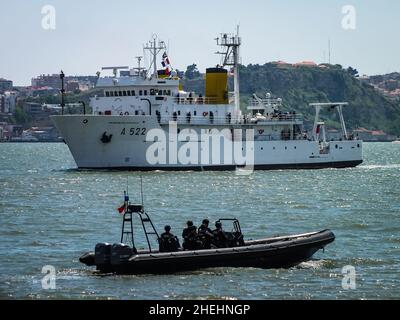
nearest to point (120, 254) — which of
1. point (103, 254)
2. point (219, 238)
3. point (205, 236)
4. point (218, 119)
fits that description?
point (103, 254)

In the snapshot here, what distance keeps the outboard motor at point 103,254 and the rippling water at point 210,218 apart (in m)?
0.41

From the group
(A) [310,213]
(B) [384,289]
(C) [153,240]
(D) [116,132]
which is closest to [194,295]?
(B) [384,289]

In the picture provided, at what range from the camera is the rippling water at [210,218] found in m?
26.8

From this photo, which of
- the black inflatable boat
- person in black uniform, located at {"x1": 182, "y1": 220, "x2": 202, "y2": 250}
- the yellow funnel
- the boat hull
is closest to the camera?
the black inflatable boat

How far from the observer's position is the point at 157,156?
67625 millimetres

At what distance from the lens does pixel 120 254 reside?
90.4ft

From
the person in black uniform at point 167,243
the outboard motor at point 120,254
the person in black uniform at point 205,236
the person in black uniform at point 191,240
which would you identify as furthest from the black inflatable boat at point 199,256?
the person in black uniform at point 205,236

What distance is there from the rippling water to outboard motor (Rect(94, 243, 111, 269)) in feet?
1.35

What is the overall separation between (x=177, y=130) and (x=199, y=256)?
3977 cm

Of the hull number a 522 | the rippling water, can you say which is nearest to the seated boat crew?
the rippling water

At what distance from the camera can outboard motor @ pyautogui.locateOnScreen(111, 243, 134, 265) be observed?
27484mm

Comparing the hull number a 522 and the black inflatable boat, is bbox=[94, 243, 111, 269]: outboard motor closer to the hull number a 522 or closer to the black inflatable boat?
the black inflatable boat

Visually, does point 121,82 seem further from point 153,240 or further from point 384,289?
point 384,289

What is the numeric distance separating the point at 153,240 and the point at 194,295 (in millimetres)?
8472
